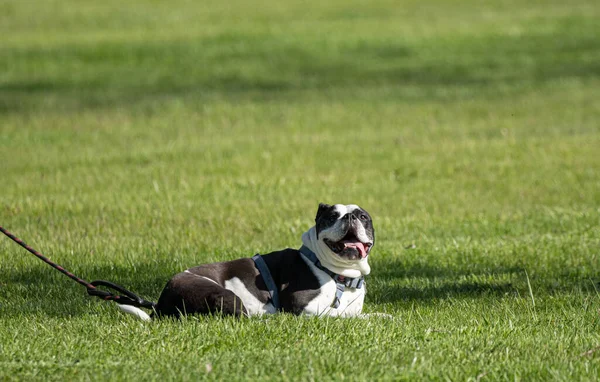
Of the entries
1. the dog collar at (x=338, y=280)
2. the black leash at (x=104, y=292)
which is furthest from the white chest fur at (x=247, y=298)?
the black leash at (x=104, y=292)

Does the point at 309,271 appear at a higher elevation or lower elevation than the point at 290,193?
higher

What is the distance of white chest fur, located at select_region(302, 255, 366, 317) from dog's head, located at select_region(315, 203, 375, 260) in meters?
0.19

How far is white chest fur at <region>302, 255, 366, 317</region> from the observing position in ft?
21.3

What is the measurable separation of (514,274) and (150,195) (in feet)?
17.6

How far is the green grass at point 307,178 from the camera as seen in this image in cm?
569

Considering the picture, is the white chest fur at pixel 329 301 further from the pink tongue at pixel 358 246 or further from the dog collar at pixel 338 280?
the pink tongue at pixel 358 246

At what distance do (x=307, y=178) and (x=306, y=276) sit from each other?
666 cm

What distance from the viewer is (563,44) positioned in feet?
84.4

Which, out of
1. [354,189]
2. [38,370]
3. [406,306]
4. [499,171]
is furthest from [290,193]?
[38,370]

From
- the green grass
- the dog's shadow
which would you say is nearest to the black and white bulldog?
the green grass

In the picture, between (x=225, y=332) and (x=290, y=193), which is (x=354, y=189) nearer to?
(x=290, y=193)

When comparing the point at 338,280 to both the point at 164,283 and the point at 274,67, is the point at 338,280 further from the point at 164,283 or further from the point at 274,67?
the point at 274,67

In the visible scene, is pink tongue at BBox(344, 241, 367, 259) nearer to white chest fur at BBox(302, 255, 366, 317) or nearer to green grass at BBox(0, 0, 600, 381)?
white chest fur at BBox(302, 255, 366, 317)

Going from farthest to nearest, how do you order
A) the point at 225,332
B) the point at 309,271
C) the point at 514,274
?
the point at 514,274, the point at 309,271, the point at 225,332
